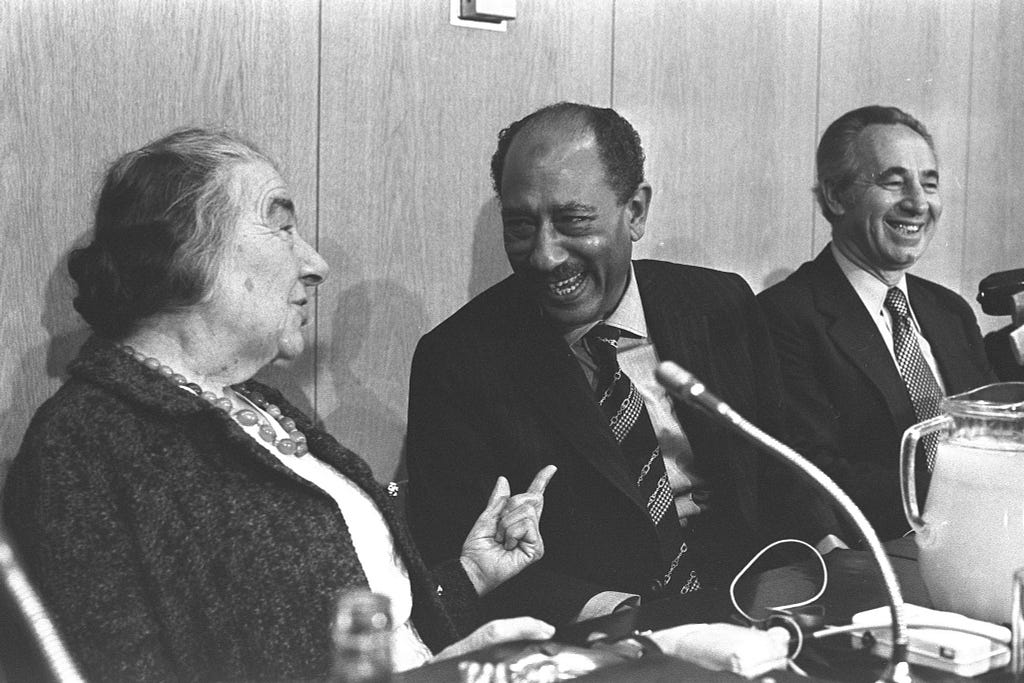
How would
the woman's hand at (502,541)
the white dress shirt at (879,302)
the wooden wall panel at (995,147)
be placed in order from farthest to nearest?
the wooden wall panel at (995,147)
the white dress shirt at (879,302)
the woman's hand at (502,541)

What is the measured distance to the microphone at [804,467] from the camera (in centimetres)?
117

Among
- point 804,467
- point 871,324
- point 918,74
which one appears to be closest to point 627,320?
point 871,324

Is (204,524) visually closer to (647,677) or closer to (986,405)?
(647,677)

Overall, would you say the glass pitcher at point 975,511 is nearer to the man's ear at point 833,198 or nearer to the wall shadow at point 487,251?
the wall shadow at point 487,251

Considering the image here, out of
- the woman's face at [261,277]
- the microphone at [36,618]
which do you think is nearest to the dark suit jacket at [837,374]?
the woman's face at [261,277]

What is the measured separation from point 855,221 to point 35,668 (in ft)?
7.87

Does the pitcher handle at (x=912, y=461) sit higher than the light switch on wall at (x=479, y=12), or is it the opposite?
the light switch on wall at (x=479, y=12)

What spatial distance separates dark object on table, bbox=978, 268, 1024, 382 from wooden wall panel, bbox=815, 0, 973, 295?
0.94m

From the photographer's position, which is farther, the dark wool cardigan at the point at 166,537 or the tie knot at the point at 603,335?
the tie knot at the point at 603,335

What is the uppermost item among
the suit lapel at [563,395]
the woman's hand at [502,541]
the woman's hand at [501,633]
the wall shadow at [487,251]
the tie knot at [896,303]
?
the wall shadow at [487,251]

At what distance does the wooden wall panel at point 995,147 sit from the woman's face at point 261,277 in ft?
10.3

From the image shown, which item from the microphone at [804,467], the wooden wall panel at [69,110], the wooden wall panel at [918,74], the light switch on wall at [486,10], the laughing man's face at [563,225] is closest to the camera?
the microphone at [804,467]

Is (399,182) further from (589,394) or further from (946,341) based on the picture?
(946,341)

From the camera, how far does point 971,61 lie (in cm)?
434
